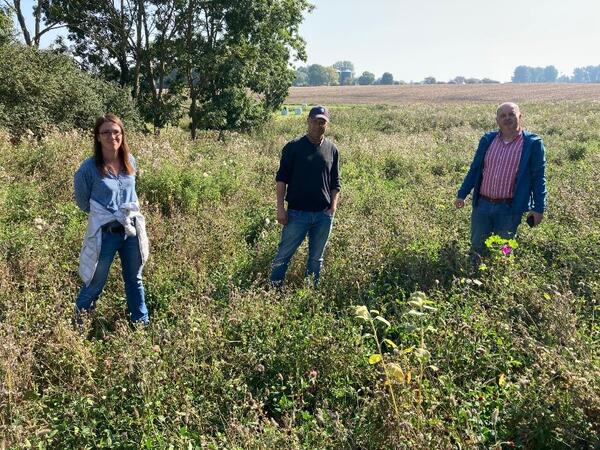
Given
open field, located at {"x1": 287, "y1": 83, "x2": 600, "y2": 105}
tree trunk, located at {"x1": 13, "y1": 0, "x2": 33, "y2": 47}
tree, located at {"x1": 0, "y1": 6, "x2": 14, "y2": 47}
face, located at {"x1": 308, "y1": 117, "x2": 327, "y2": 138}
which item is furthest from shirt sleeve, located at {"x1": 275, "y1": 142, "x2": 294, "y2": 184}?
open field, located at {"x1": 287, "y1": 83, "x2": 600, "y2": 105}

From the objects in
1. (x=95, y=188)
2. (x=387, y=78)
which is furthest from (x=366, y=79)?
(x=95, y=188)

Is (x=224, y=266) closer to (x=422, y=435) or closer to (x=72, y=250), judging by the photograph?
(x=72, y=250)

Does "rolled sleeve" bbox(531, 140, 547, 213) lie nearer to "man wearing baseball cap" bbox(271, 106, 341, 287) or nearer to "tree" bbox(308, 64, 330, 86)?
"man wearing baseball cap" bbox(271, 106, 341, 287)

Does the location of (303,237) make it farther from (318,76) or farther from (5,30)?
(318,76)

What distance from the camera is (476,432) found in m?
2.53

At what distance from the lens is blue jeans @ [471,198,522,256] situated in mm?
4852

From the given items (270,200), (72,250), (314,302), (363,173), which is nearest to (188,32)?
(363,173)

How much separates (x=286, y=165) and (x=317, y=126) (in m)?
0.51

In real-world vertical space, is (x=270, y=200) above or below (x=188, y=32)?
below

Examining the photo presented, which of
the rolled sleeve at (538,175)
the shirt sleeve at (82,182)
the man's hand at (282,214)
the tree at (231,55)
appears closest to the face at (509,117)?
the rolled sleeve at (538,175)

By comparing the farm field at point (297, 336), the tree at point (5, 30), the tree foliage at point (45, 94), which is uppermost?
the tree at point (5, 30)

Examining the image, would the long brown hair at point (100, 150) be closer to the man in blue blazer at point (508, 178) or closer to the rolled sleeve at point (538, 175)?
the man in blue blazer at point (508, 178)

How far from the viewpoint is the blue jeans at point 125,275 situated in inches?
156

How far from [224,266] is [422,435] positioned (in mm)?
3344
